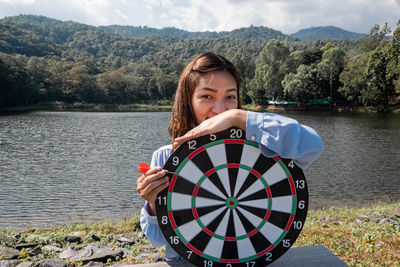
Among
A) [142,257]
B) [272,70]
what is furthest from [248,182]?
[272,70]

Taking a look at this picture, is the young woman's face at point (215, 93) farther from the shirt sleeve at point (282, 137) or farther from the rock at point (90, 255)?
the rock at point (90, 255)

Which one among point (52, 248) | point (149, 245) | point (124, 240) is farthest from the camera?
point (124, 240)

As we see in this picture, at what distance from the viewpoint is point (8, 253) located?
4352 millimetres

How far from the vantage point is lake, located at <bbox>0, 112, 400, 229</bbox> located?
29.0 ft

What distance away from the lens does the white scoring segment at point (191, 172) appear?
1348 mm

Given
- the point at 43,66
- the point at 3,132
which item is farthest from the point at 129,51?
the point at 3,132

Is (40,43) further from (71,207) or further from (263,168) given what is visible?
(263,168)

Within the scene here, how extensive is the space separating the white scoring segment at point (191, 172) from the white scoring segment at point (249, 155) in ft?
0.64

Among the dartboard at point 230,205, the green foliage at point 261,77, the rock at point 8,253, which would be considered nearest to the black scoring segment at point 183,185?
the dartboard at point 230,205

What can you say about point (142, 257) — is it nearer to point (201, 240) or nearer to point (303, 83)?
point (201, 240)

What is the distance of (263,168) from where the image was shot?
53.2 inches

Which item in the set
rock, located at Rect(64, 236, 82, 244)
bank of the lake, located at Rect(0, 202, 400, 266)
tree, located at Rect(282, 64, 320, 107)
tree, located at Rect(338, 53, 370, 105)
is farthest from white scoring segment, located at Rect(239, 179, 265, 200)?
tree, located at Rect(282, 64, 320, 107)

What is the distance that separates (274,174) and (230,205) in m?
0.24

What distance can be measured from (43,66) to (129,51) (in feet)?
325
